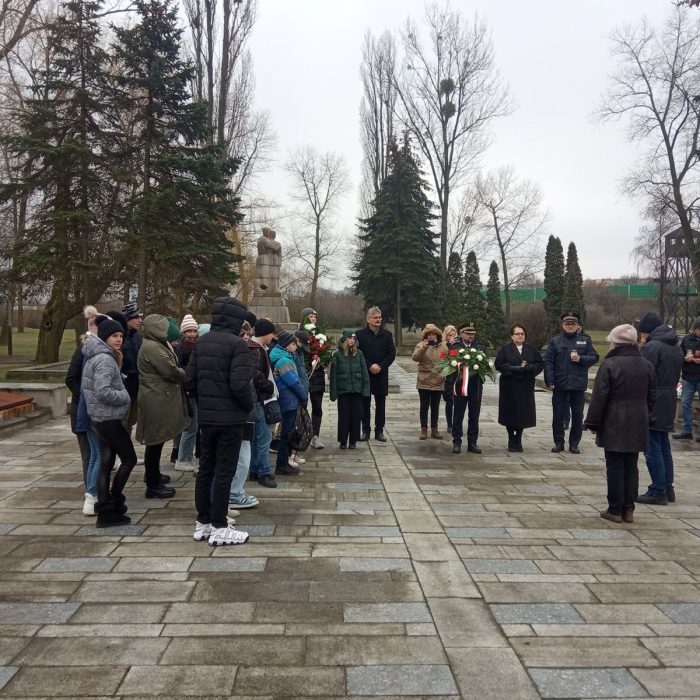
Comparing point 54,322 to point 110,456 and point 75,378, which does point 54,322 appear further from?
point 110,456

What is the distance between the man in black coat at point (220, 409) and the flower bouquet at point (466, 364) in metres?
3.95

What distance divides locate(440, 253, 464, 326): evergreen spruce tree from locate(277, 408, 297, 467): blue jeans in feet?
95.1

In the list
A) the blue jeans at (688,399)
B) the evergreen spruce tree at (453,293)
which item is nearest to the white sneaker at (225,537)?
the blue jeans at (688,399)

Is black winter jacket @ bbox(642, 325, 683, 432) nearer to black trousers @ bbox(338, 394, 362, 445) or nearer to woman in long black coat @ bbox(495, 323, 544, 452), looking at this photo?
woman in long black coat @ bbox(495, 323, 544, 452)

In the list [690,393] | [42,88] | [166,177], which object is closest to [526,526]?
[690,393]

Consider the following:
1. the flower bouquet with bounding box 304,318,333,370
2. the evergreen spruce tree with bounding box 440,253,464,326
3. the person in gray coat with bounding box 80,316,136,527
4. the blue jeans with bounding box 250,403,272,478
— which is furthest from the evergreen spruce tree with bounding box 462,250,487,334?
the person in gray coat with bounding box 80,316,136,527

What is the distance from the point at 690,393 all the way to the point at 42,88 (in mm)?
18838

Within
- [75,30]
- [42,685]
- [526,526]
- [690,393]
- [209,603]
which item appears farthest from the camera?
[75,30]

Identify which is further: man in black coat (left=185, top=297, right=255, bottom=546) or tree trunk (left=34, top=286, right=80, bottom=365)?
tree trunk (left=34, top=286, right=80, bottom=365)

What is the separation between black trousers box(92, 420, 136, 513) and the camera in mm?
4902

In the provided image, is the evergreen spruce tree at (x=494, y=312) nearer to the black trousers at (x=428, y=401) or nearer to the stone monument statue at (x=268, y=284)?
the stone monument statue at (x=268, y=284)

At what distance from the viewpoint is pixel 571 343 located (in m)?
8.27

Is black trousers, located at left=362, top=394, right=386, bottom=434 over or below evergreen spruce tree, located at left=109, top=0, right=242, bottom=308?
below

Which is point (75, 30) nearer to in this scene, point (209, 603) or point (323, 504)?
point (323, 504)
